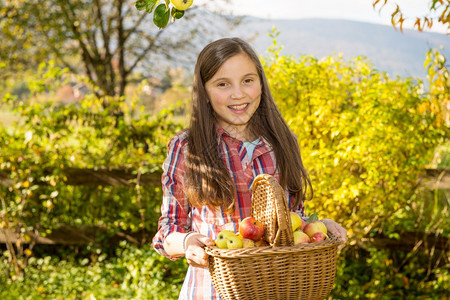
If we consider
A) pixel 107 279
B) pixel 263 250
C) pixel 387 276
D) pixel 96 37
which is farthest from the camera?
pixel 96 37

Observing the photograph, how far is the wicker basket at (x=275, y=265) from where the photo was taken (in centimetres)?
158

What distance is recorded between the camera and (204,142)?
2.01 metres

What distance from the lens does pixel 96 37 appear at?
27.6ft

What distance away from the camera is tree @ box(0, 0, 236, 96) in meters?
7.62

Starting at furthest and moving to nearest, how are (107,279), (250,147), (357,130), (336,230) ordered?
(107,279) → (357,130) → (250,147) → (336,230)

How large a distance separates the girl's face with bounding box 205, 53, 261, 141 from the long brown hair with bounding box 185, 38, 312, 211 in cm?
3

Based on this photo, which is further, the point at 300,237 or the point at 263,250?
the point at 300,237

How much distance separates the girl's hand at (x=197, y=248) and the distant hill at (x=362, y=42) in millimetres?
2573

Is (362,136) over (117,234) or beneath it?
over

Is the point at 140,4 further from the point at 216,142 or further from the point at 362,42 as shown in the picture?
the point at 362,42

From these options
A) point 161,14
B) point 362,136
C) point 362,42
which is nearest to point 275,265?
point 161,14

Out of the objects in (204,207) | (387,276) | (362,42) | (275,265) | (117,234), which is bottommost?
(387,276)

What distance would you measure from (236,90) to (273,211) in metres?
0.54

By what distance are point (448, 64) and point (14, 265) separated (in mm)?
4049
